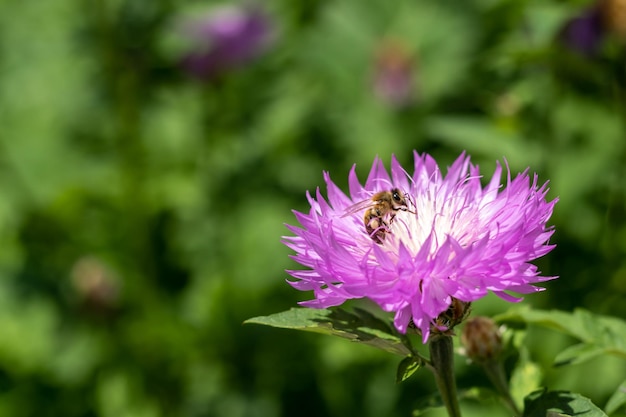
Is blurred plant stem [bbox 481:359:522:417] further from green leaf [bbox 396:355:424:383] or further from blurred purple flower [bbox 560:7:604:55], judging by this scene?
blurred purple flower [bbox 560:7:604:55]

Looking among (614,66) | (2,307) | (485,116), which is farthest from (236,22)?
(614,66)

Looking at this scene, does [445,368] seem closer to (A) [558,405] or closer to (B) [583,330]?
(A) [558,405]

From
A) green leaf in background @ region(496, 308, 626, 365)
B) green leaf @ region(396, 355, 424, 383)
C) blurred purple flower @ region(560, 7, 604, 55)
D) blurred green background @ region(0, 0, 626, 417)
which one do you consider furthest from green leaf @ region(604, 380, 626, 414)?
blurred purple flower @ region(560, 7, 604, 55)

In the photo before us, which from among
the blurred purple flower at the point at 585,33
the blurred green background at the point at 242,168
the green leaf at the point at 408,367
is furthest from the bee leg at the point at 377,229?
the blurred purple flower at the point at 585,33

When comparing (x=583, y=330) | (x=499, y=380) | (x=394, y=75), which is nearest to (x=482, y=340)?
(x=499, y=380)

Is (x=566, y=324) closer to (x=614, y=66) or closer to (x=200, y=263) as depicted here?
(x=614, y=66)
